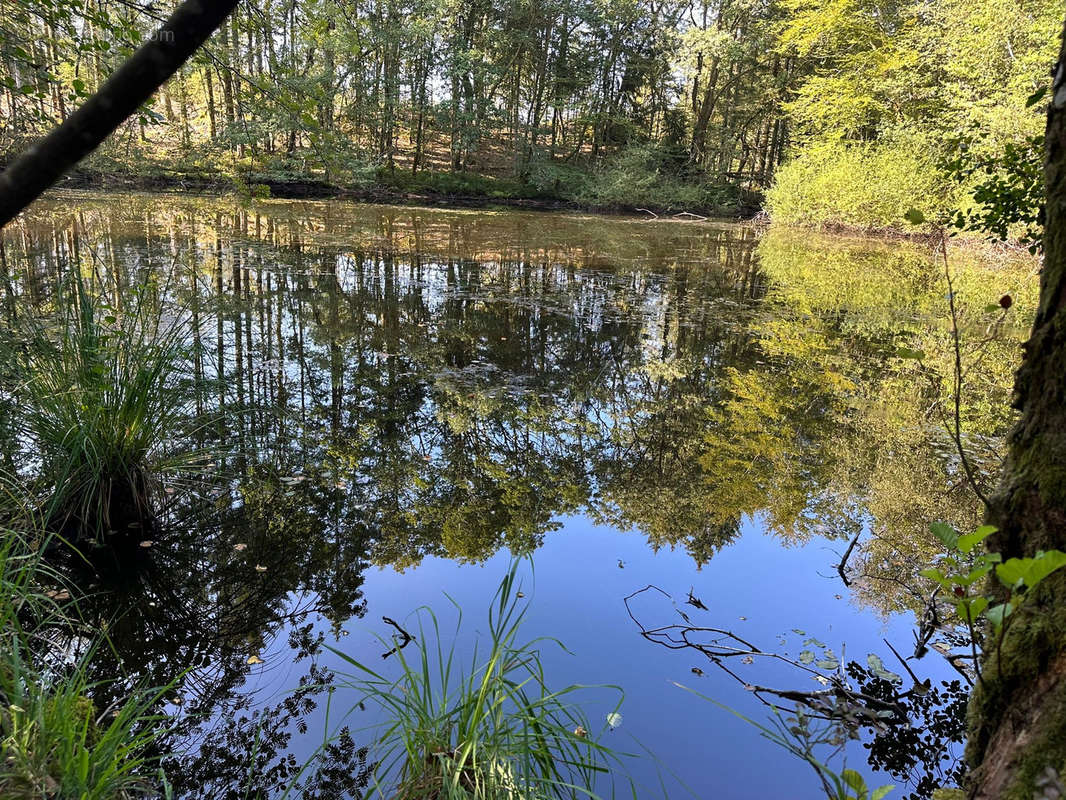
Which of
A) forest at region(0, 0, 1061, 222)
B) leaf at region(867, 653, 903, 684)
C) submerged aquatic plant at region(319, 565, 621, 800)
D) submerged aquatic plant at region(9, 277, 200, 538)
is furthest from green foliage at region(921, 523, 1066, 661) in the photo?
forest at region(0, 0, 1061, 222)

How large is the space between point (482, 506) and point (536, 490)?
0.43 meters

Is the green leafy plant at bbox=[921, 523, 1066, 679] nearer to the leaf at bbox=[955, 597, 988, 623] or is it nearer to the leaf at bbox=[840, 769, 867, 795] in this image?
the leaf at bbox=[955, 597, 988, 623]

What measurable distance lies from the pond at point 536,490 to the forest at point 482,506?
2cm

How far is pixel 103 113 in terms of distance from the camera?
0.80 metres

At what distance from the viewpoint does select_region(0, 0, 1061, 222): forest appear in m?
17.6

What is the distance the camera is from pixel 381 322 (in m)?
7.65

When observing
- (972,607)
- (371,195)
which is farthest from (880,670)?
(371,195)

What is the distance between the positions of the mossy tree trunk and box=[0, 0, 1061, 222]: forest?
16154 mm

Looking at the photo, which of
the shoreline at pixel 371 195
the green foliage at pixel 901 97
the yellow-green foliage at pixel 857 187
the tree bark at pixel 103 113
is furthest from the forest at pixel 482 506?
the shoreline at pixel 371 195

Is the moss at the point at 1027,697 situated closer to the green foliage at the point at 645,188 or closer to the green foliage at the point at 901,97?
the green foliage at the point at 901,97

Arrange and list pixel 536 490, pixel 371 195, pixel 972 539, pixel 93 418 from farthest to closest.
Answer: pixel 371 195, pixel 536 490, pixel 93 418, pixel 972 539

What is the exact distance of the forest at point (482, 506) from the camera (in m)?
1.52

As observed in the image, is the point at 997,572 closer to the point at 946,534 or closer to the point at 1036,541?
the point at 946,534

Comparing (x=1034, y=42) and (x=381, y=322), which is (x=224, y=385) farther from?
(x=1034, y=42)
